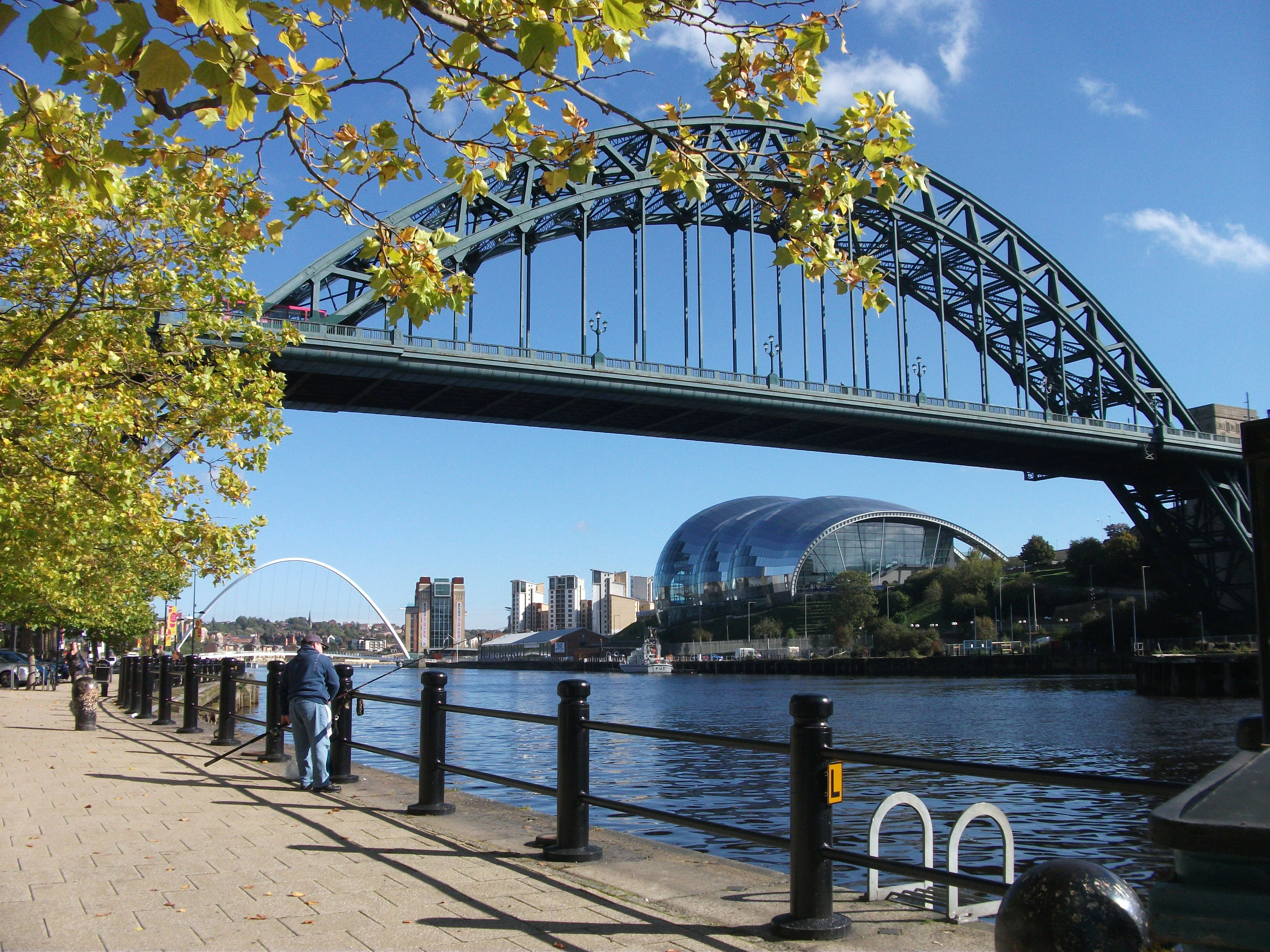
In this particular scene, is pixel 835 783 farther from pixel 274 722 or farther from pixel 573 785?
pixel 274 722

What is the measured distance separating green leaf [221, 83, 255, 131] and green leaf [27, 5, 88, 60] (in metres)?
0.74

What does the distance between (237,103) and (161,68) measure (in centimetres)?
66

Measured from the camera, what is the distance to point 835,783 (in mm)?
4863

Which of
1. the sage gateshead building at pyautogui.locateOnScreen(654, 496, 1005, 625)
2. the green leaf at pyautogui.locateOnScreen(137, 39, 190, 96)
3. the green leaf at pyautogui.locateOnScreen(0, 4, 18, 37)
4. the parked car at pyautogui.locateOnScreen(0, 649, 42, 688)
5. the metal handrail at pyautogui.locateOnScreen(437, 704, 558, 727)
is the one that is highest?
the sage gateshead building at pyautogui.locateOnScreen(654, 496, 1005, 625)

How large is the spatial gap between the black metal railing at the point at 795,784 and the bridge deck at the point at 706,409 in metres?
31.3

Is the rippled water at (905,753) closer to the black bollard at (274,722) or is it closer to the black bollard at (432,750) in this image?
the black bollard at (274,722)

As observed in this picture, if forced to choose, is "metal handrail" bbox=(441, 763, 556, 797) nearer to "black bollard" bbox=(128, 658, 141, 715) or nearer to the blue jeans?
the blue jeans

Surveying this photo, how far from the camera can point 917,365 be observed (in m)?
53.1

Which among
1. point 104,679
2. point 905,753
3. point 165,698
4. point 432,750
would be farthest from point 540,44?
point 104,679

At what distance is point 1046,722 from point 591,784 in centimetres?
2051

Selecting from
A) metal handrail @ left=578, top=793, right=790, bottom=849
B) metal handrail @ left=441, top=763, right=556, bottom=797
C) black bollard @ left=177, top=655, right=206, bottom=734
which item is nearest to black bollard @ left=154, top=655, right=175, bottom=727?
black bollard @ left=177, top=655, right=206, bottom=734

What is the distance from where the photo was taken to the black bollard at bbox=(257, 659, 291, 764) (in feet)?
37.6

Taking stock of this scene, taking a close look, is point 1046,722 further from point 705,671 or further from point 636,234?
point 705,671

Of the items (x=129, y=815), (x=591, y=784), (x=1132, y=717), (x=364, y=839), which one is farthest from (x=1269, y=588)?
(x=1132, y=717)
